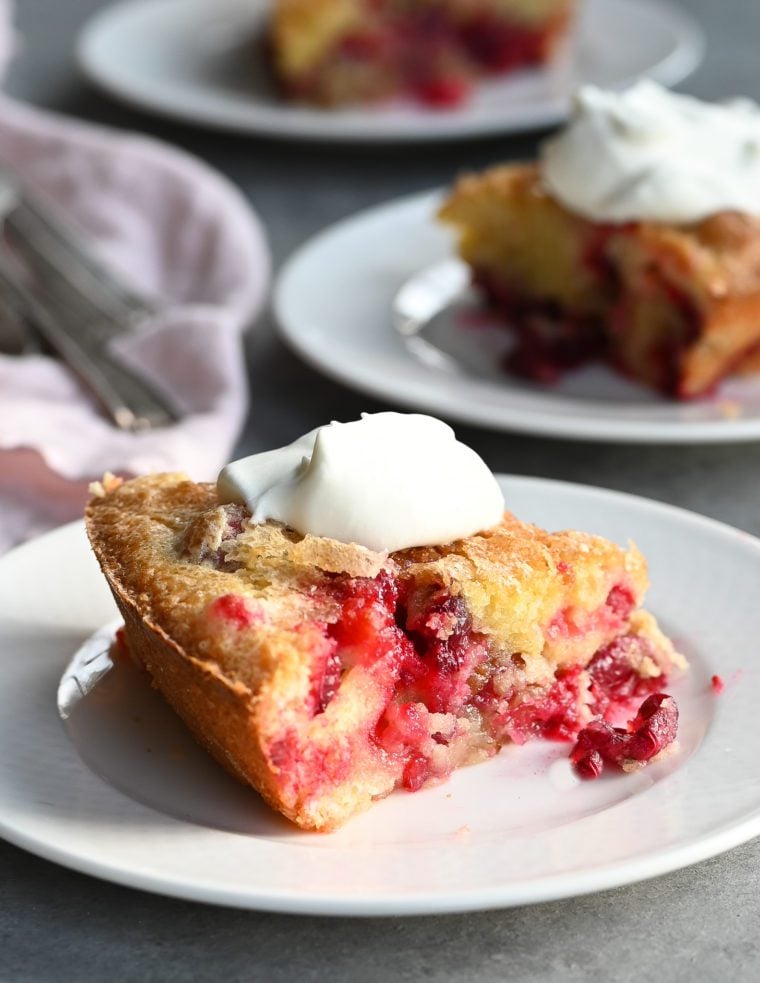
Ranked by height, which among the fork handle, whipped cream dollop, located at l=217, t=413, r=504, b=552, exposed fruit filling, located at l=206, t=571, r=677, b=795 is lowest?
the fork handle

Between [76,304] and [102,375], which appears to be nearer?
[102,375]

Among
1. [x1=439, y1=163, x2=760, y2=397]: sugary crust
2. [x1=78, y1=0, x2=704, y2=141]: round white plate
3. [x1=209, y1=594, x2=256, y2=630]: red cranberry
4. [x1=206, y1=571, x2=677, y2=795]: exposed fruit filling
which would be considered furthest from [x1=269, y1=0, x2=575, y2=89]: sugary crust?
[x1=209, y1=594, x2=256, y2=630]: red cranberry

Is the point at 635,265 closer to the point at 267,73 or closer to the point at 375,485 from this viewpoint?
the point at 375,485

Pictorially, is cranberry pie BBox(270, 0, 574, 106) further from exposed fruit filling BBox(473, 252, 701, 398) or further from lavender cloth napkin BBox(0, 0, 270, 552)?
exposed fruit filling BBox(473, 252, 701, 398)

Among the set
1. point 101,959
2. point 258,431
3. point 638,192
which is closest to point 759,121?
point 638,192

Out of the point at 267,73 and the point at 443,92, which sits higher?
the point at 443,92

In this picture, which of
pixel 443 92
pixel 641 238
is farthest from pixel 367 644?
pixel 443 92
